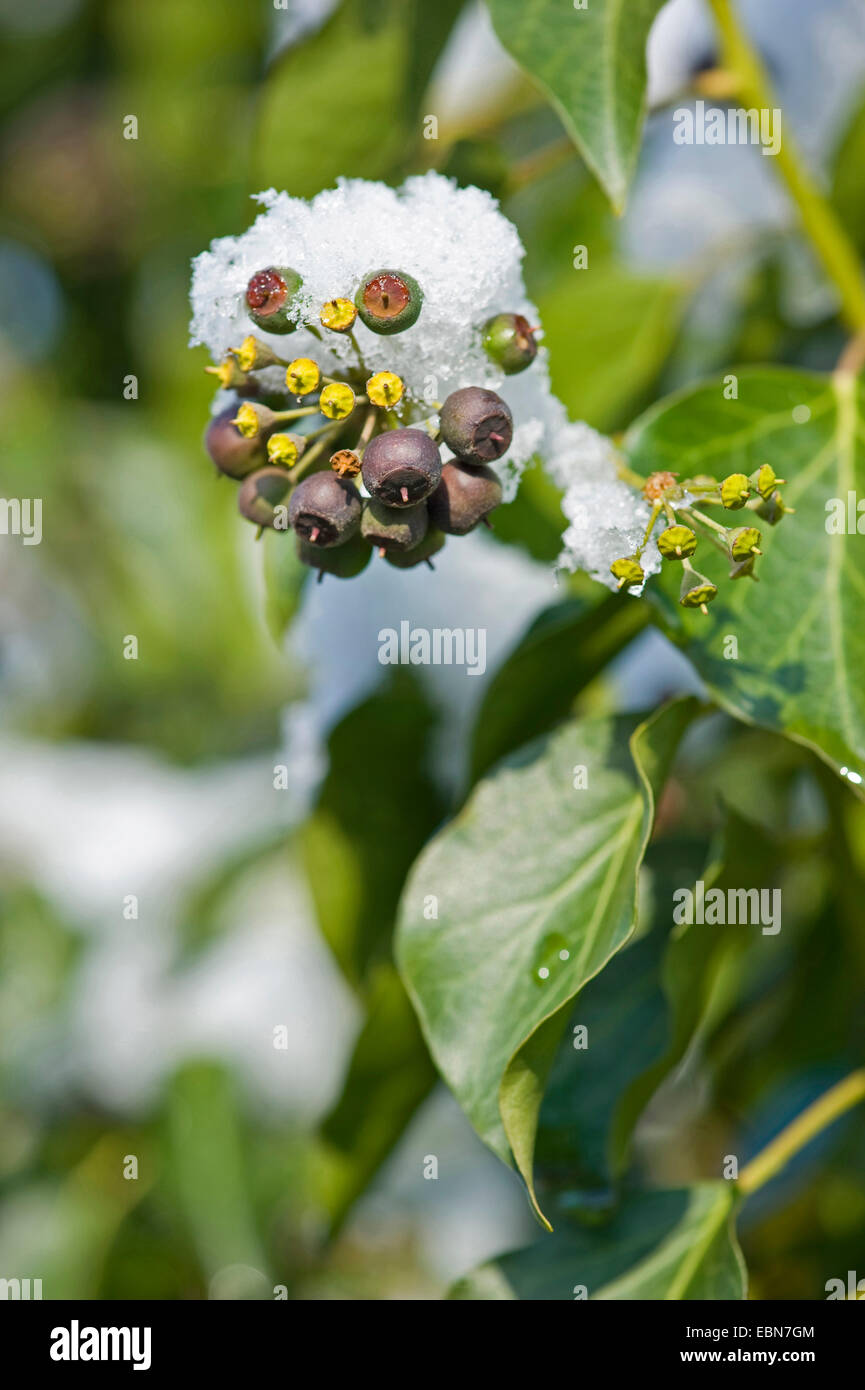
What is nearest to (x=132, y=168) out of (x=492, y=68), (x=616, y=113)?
(x=492, y=68)

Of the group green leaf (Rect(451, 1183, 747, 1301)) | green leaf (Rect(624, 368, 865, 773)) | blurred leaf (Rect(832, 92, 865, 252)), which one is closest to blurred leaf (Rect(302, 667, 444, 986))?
green leaf (Rect(451, 1183, 747, 1301))

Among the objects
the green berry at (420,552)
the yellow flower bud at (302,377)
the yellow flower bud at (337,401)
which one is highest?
the yellow flower bud at (302,377)

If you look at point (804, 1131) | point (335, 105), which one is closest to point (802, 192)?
point (335, 105)

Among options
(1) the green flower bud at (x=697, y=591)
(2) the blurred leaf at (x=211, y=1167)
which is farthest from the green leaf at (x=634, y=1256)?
(2) the blurred leaf at (x=211, y=1167)

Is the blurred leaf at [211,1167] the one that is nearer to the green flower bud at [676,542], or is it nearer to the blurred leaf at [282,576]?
the blurred leaf at [282,576]

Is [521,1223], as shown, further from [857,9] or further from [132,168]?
[132,168]
